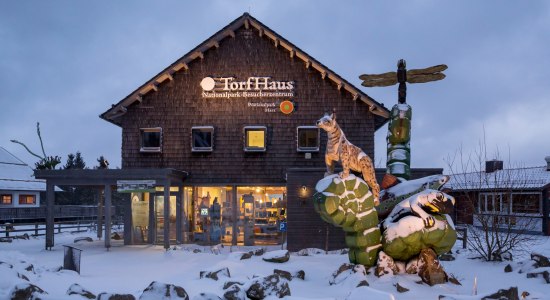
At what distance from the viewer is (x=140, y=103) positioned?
19969 mm

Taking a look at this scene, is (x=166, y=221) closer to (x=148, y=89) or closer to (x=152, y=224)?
(x=152, y=224)

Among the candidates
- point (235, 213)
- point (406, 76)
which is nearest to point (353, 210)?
point (406, 76)

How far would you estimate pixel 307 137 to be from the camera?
19469mm

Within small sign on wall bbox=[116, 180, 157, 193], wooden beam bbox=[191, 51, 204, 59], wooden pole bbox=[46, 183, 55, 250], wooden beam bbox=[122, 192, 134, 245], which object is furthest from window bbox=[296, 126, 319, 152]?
wooden pole bbox=[46, 183, 55, 250]

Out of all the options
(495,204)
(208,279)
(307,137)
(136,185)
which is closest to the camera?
(208,279)

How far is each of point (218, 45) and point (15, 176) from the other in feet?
96.3

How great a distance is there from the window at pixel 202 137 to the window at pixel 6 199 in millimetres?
27040

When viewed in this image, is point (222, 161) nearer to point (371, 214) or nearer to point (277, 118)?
point (277, 118)

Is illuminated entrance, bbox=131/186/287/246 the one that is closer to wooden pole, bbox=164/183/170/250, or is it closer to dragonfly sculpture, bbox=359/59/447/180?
wooden pole, bbox=164/183/170/250

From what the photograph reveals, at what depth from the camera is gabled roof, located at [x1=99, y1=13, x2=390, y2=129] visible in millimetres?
19078

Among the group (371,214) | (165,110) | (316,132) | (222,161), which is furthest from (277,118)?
(371,214)

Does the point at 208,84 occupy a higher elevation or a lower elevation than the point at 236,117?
higher

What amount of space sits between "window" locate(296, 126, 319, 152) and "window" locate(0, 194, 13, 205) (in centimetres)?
3063

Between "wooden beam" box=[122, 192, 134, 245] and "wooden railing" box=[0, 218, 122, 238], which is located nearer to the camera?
"wooden beam" box=[122, 192, 134, 245]
